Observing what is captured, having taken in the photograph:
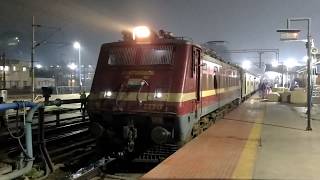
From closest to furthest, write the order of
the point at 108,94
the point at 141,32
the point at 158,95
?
1. the point at 158,95
2. the point at 108,94
3. the point at 141,32

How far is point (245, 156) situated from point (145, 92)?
273 cm

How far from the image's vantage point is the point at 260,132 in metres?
13.7

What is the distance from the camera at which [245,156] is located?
9.44 meters

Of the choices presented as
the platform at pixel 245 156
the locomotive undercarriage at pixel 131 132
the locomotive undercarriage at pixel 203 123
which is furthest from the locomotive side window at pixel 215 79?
the locomotive undercarriage at pixel 131 132

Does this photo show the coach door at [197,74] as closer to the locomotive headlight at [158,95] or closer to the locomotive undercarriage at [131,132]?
the locomotive headlight at [158,95]

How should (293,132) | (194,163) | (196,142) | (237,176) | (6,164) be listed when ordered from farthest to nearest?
(293,132) < (196,142) < (6,164) < (194,163) < (237,176)

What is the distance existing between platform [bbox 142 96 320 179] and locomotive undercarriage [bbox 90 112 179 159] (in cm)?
59

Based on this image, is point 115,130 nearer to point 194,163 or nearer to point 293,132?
point 194,163

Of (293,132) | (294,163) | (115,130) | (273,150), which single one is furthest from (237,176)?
(293,132)

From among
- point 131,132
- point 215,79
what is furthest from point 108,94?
point 215,79

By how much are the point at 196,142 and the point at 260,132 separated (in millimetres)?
A: 3529

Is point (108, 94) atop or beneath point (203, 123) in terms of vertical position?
atop

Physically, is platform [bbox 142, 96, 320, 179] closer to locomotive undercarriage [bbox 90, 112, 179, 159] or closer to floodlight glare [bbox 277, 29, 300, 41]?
locomotive undercarriage [bbox 90, 112, 179, 159]

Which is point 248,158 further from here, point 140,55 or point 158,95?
point 140,55
